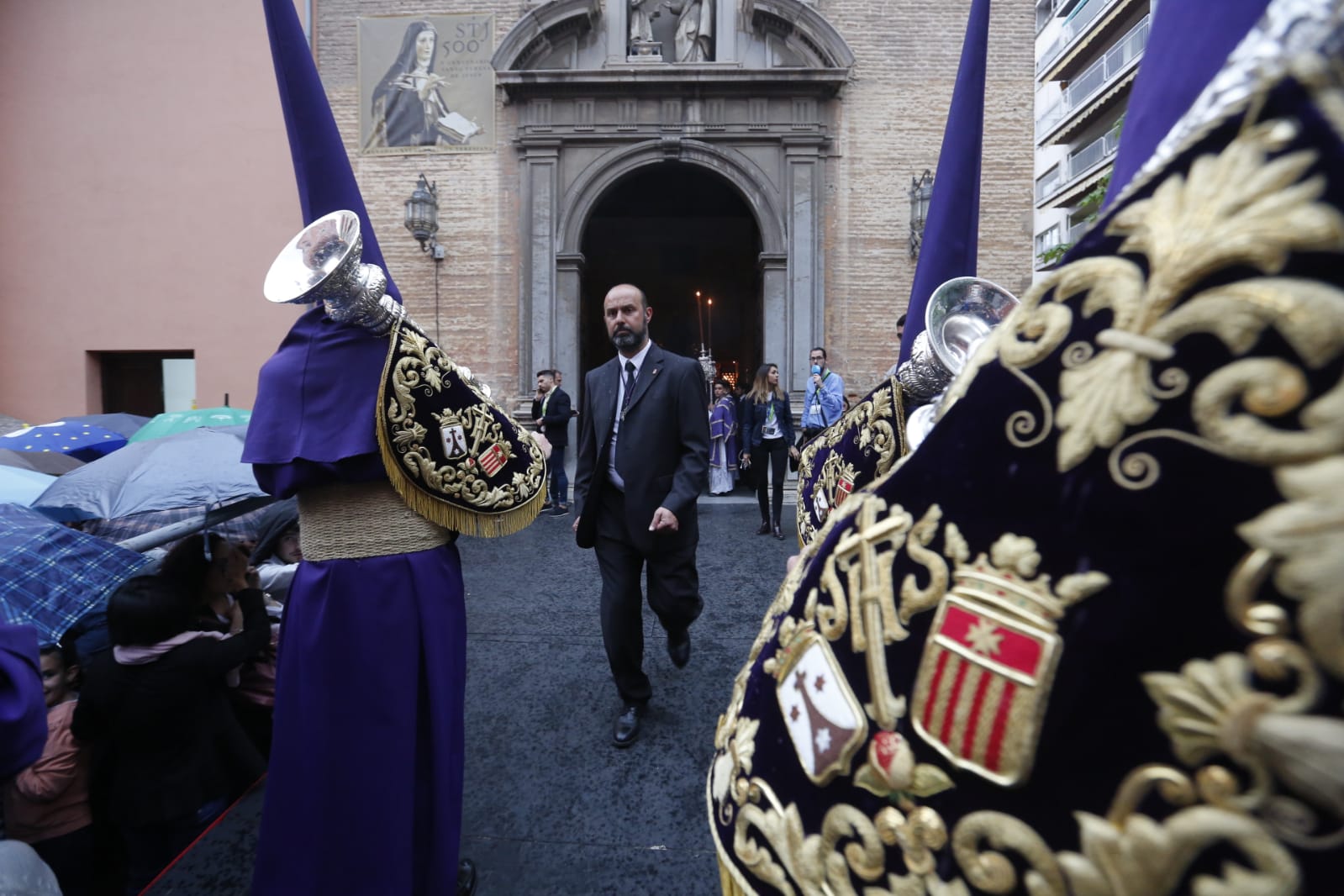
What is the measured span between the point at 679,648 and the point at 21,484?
3.23 m

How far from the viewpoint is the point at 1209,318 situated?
0.42 m

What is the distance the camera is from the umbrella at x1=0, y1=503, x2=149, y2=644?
2.12m

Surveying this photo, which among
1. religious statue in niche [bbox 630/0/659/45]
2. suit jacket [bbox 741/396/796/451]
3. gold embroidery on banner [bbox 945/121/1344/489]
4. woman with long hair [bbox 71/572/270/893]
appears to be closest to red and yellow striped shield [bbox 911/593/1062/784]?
gold embroidery on banner [bbox 945/121/1344/489]

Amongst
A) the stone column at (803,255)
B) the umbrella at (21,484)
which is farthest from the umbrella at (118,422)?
the stone column at (803,255)

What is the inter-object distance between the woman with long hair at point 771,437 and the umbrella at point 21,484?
5421 millimetres

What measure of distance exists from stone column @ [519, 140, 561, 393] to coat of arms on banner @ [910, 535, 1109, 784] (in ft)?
32.8

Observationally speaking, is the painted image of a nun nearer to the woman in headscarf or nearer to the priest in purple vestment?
the woman in headscarf

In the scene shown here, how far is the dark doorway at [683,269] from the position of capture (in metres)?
15.7

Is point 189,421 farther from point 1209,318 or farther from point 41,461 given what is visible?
point 1209,318

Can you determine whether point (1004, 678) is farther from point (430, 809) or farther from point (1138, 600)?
point (430, 809)

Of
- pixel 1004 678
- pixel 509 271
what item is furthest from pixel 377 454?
pixel 509 271

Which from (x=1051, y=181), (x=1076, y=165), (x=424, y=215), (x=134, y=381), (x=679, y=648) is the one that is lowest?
(x=679, y=648)

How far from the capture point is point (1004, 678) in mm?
497

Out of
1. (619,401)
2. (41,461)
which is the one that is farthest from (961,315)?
(41,461)
